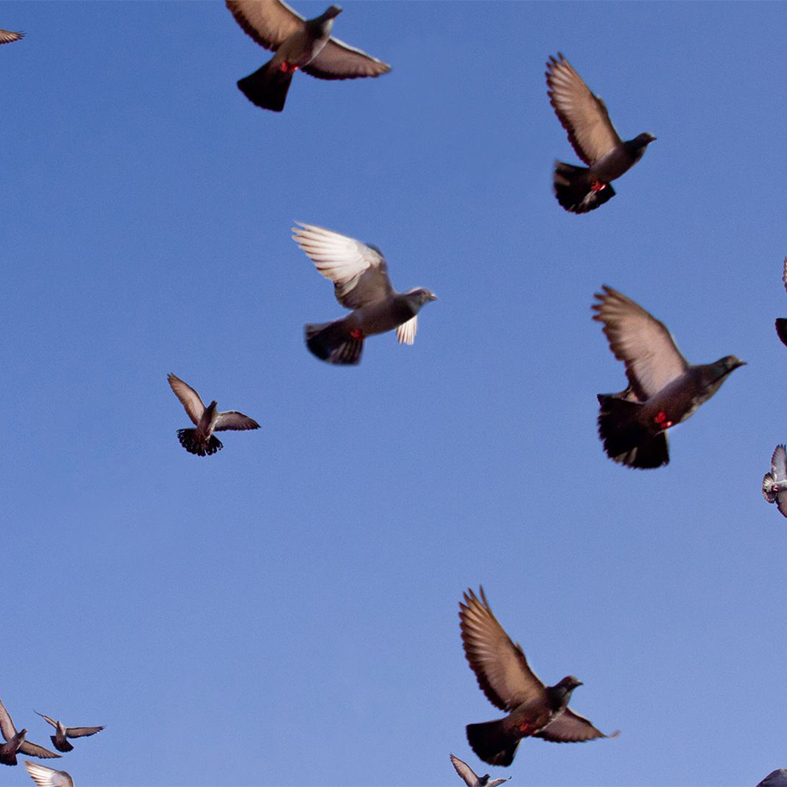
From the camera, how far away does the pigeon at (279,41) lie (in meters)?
13.7

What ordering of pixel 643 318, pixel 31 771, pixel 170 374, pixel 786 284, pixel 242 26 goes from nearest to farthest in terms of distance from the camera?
pixel 643 318, pixel 242 26, pixel 786 284, pixel 170 374, pixel 31 771

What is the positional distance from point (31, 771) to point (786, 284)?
697 inches

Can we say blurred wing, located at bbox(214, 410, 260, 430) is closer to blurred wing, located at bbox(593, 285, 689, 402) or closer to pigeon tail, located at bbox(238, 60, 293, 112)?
pigeon tail, located at bbox(238, 60, 293, 112)

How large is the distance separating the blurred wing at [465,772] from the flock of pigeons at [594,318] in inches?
292

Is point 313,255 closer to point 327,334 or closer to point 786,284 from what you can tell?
point 327,334

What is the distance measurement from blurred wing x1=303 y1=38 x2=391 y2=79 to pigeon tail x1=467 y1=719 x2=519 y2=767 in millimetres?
8518

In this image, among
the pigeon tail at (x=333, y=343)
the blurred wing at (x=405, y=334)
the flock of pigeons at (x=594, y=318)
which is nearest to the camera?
the flock of pigeons at (x=594, y=318)

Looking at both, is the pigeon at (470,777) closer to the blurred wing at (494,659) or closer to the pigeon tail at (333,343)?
the blurred wing at (494,659)

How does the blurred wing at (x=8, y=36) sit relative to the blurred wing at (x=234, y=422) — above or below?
above

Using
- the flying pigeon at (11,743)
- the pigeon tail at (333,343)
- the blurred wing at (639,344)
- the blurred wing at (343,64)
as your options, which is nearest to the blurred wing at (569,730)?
the blurred wing at (639,344)

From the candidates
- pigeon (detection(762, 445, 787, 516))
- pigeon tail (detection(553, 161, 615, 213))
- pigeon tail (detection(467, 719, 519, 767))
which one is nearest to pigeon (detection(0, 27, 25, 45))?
pigeon tail (detection(553, 161, 615, 213))

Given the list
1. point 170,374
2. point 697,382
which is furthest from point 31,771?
point 697,382

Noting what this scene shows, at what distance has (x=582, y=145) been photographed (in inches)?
592

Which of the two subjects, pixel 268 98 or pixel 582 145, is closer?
pixel 268 98
